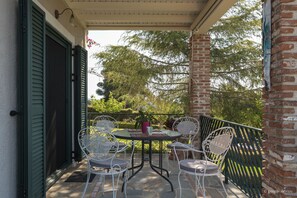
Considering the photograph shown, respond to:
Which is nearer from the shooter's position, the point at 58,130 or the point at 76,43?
the point at 58,130

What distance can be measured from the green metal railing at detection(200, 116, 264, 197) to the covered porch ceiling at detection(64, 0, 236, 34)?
178 cm

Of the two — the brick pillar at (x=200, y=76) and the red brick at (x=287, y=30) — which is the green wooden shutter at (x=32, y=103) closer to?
the red brick at (x=287, y=30)

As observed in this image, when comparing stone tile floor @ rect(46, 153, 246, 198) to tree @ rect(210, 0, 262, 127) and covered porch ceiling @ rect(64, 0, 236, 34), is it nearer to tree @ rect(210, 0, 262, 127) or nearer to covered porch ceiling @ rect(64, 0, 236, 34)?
covered porch ceiling @ rect(64, 0, 236, 34)

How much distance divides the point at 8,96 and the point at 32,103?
26cm

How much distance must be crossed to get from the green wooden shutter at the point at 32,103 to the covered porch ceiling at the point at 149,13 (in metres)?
1.77

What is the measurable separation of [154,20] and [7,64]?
3.41 meters

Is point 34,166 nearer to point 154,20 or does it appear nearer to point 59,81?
point 59,81

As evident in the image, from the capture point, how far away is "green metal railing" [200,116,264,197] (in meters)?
3.05

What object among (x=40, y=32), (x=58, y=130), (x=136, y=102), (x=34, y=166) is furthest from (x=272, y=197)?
(x=136, y=102)

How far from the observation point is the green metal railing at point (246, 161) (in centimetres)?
305

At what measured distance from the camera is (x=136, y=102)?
8.29 m

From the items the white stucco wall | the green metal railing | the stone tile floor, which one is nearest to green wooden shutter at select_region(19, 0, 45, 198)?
the white stucco wall

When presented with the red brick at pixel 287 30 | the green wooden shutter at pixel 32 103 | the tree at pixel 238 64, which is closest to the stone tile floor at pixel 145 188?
the green wooden shutter at pixel 32 103

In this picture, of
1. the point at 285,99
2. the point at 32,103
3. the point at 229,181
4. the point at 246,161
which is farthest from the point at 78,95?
the point at 285,99
